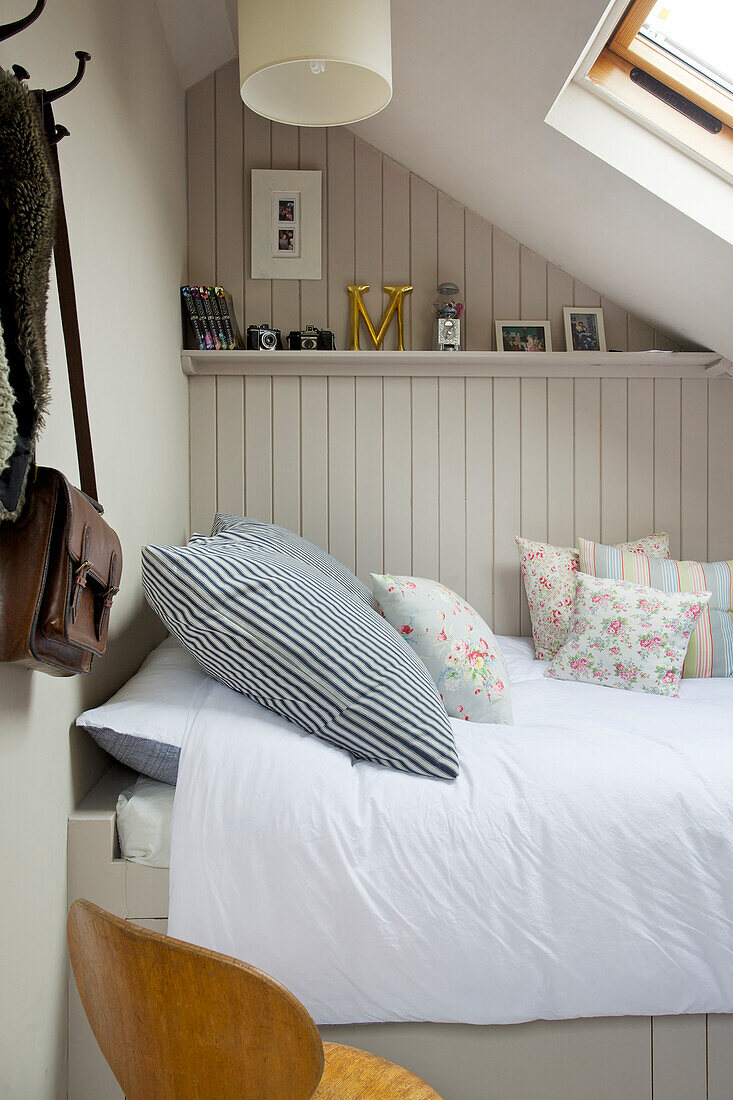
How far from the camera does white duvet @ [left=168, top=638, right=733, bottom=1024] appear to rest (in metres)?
1.11

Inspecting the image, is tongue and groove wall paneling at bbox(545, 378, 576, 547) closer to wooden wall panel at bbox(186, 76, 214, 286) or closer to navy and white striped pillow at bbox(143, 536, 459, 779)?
wooden wall panel at bbox(186, 76, 214, 286)

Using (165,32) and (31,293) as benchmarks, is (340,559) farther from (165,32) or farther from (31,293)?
(31,293)

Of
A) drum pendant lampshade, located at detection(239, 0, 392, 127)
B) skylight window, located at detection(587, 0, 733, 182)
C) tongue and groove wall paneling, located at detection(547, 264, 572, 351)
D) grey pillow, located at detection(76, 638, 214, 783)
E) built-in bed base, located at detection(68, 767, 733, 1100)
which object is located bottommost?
built-in bed base, located at detection(68, 767, 733, 1100)

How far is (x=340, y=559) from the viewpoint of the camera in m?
2.45

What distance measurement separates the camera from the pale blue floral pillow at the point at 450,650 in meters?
1.55

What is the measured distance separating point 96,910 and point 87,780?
2.09 feet

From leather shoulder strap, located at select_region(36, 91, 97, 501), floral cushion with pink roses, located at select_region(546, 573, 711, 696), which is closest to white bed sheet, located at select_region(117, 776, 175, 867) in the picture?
leather shoulder strap, located at select_region(36, 91, 97, 501)

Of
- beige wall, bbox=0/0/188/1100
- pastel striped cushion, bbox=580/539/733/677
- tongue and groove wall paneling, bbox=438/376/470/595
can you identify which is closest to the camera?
beige wall, bbox=0/0/188/1100

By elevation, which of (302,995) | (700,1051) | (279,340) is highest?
(279,340)

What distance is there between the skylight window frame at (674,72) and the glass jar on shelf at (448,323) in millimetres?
805

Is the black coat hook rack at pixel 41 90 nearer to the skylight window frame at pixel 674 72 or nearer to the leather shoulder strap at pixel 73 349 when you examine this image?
the leather shoulder strap at pixel 73 349

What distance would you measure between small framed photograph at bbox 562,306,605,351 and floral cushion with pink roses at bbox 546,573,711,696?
842mm

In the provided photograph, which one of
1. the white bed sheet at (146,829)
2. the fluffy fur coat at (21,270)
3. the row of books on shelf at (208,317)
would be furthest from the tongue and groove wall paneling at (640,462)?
the fluffy fur coat at (21,270)

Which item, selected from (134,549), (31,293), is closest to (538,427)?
(134,549)
